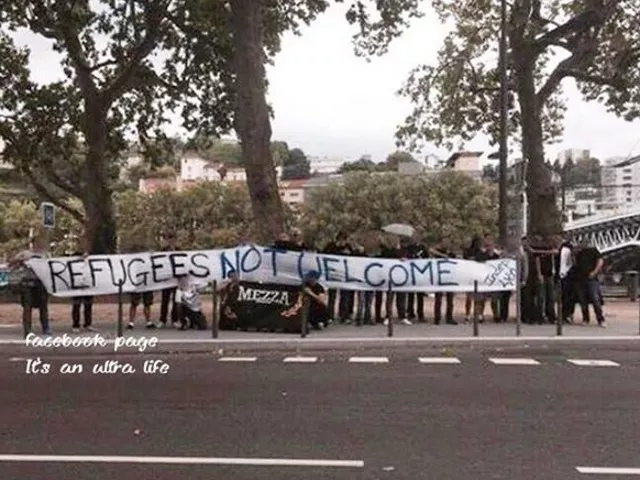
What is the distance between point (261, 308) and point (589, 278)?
593cm

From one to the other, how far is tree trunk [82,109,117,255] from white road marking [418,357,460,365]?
58.9 feet

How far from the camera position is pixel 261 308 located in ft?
52.0

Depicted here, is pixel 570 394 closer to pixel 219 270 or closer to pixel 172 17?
pixel 219 270

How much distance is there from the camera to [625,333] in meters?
15.5

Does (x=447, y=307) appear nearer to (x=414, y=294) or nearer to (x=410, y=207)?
(x=414, y=294)

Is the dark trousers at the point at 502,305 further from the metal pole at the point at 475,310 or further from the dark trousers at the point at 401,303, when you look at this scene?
the dark trousers at the point at 401,303

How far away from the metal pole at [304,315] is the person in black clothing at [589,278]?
5.07 meters

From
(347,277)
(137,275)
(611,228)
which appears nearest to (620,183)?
(611,228)

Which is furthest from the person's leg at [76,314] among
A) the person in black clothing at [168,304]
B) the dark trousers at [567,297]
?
the dark trousers at [567,297]

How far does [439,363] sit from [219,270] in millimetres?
5225

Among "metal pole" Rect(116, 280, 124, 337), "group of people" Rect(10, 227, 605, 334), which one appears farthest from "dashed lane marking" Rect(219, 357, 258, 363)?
"group of people" Rect(10, 227, 605, 334)

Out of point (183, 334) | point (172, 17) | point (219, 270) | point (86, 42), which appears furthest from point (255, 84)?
point (86, 42)

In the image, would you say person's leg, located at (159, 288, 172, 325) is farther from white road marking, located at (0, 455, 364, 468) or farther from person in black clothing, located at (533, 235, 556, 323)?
white road marking, located at (0, 455, 364, 468)

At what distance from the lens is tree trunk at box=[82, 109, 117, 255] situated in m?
29.1
